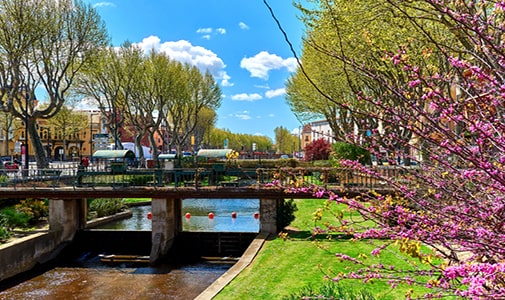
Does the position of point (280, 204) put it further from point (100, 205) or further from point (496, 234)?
point (496, 234)

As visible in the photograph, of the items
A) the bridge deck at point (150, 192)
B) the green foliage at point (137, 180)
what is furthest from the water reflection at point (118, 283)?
the green foliage at point (137, 180)

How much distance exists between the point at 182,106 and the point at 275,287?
1688 inches

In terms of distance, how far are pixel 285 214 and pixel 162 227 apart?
218 inches

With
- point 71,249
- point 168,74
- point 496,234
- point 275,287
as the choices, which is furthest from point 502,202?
point 168,74

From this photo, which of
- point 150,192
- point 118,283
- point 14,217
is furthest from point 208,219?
point 118,283

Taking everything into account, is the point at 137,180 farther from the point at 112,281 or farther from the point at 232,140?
the point at 232,140

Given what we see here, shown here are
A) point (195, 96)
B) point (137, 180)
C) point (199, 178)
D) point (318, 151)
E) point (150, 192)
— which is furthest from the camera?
point (195, 96)

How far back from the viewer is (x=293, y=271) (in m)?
13.2

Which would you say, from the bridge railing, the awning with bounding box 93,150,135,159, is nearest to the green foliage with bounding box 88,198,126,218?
the bridge railing

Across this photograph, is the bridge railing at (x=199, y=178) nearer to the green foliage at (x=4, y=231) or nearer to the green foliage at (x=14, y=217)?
the green foliage at (x=14, y=217)

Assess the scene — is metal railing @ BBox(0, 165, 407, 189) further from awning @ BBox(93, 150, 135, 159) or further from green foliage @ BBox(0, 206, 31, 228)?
awning @ BBox(93, 150, 135, 159)

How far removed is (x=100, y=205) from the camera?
28.6 meters

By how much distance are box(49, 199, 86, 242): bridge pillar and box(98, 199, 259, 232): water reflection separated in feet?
15.9

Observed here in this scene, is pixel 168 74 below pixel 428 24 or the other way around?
the other way around
